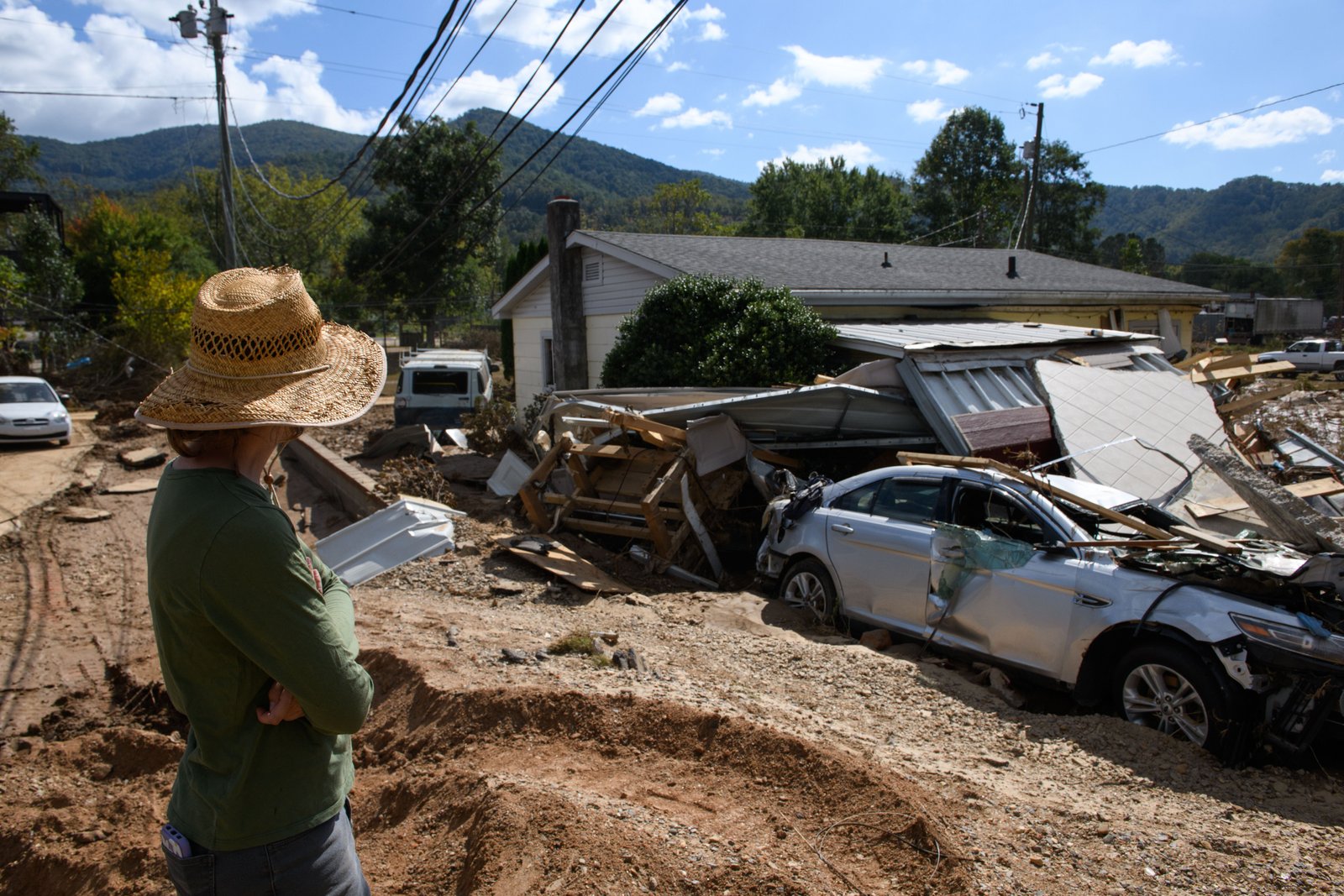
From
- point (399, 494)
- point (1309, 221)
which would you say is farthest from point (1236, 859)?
point (1309, 221)

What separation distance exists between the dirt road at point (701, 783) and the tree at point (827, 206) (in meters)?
51.3

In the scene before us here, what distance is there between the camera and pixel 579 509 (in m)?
10.4

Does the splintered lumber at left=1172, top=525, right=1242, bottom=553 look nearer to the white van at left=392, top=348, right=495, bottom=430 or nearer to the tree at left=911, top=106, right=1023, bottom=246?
the white van at left=392, top=348, right=495, bottom=430

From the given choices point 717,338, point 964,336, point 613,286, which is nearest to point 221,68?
point 613,286

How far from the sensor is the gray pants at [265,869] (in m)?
1.88

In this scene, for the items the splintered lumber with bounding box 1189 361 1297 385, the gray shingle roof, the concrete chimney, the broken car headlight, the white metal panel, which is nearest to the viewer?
the broken car headlight

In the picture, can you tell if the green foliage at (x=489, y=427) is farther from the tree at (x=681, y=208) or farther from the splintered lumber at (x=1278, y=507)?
the tree at (x=681, y=208)

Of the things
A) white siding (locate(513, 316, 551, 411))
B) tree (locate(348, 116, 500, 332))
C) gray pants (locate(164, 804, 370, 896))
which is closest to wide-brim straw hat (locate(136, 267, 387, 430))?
gray pants (locate(164, 804, 370, 896))

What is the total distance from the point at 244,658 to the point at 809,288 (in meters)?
13.4

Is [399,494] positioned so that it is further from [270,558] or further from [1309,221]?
[1309,221]

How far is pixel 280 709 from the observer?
1.84m

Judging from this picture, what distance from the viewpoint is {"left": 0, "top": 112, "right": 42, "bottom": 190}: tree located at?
52500 millimetres

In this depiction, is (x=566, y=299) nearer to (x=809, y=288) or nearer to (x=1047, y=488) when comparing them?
(x=809, y=288)

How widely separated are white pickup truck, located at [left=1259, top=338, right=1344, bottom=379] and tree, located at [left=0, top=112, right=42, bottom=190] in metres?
66.8
